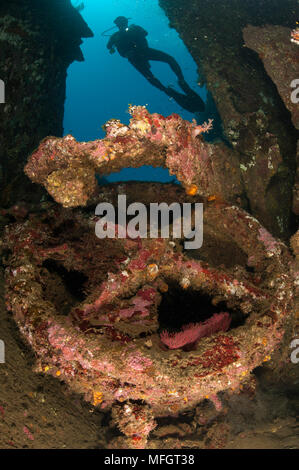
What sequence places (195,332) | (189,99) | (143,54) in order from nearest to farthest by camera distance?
(195,332)
(189,99)
(143,54)

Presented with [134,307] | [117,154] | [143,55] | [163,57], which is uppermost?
[143,55]

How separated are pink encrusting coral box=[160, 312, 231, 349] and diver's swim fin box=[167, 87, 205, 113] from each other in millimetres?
9427

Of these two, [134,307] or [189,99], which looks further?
[189,99]

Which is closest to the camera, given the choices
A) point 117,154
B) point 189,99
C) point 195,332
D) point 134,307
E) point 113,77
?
point 195,332

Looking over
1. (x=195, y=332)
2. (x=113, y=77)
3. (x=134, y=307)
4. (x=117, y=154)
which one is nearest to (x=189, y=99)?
(x=117, y=154)

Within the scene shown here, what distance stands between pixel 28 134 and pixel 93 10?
163m

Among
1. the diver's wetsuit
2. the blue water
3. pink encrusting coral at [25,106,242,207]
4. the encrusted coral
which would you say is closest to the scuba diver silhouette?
the diver's wetsuit

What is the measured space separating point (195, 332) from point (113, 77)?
159815mm

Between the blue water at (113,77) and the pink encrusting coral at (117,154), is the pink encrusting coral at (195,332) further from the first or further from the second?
the blue water at (113,77)

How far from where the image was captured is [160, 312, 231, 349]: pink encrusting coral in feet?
11.4

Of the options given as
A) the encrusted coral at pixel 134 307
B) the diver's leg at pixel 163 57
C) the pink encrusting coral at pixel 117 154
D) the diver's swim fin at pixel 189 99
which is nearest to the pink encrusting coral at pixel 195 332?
the encrusted coral at pixel 134 307

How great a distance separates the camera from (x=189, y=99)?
10742mm

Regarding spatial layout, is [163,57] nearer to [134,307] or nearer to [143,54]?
[143,54]

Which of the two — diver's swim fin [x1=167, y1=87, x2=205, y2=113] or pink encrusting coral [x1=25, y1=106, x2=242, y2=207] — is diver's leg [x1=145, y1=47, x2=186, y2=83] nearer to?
diver's swim fin [x1=167, y1=87, x2=205, y2=113]
